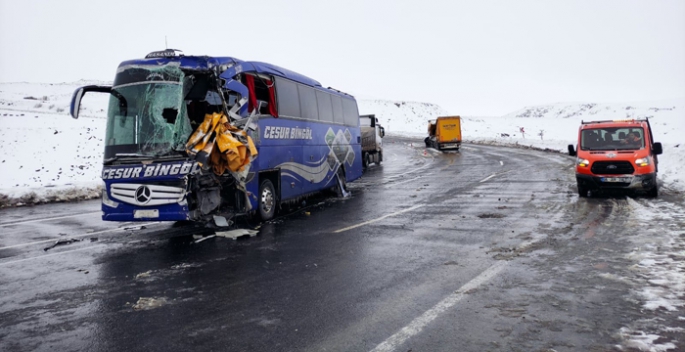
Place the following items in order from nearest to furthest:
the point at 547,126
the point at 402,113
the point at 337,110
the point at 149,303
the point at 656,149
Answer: the point at 149,303, the point at 656,149, the point at 337,110, the point at 547,126, the point at 402,113

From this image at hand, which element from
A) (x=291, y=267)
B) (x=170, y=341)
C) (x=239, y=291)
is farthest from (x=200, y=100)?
(x=170, y=341)

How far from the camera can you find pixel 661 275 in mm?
5816

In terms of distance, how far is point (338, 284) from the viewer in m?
5.89

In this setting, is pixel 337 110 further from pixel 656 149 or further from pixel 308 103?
pixel 656 149

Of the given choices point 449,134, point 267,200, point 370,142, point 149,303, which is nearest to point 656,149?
point 267,200

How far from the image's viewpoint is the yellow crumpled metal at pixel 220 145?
8.91m

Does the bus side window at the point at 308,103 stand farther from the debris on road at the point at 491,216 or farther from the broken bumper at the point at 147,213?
the debris on road at the point at 491,216

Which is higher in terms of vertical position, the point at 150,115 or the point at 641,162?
the point at 150,115

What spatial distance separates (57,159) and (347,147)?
1730 centimetres

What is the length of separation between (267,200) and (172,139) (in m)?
2.91

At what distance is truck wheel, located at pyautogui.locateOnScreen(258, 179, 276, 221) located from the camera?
10.8 meters

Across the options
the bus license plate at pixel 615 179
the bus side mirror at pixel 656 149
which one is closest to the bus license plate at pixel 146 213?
the bus license plate at pixel 615 179

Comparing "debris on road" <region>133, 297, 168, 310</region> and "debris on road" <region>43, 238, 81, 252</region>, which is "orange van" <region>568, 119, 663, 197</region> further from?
"debris on road" <region>43, 238, 81, 252</region>

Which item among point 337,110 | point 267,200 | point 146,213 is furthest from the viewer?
point 337,110
